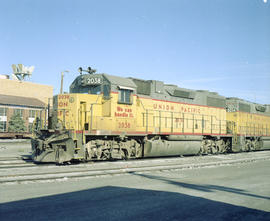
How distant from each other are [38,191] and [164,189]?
3087mm

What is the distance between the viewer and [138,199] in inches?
224

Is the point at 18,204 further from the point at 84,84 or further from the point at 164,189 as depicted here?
the point at 84,84

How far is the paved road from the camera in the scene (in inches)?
185

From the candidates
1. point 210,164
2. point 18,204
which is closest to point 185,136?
point 210,164

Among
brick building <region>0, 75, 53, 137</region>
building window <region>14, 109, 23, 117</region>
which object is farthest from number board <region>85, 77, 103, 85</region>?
building window <region>14, 109, 23, 117</region>

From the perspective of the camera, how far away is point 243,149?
753 inches

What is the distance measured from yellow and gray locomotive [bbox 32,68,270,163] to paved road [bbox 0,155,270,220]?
128 inches

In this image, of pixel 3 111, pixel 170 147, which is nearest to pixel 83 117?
pixel 170 147

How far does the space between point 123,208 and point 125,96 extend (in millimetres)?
7593

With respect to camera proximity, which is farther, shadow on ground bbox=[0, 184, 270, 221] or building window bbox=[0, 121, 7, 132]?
building window bbox=[0, 121, 7, 132]

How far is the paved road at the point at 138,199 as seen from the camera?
4.69 metres

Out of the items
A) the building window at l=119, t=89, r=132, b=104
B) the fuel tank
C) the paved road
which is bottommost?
the paved road

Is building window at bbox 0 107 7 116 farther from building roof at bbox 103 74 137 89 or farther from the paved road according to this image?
the paved road

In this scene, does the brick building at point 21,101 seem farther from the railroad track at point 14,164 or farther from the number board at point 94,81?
the number board at point 94,81
